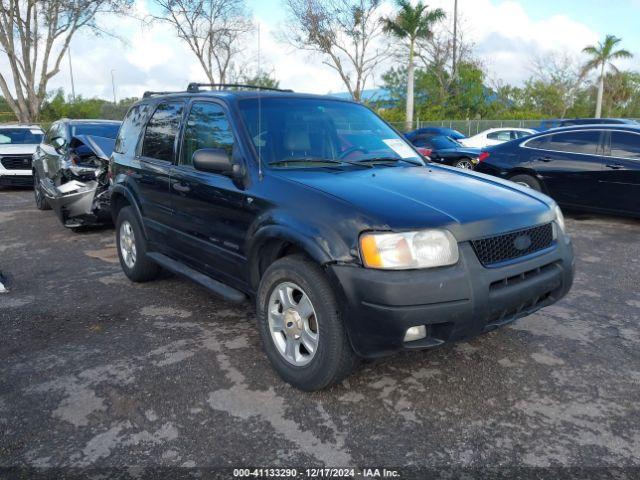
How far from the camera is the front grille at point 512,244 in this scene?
9.10ft

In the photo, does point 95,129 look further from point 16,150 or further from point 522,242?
point 522,242

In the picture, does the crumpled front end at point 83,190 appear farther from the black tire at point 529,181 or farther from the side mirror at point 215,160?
the black tire at point 529,181

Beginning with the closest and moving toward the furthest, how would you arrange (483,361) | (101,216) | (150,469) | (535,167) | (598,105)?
(150,469)
(483,361)
(101,216)
(535,167)
(598,105)

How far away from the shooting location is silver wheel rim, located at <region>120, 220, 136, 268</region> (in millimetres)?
5082

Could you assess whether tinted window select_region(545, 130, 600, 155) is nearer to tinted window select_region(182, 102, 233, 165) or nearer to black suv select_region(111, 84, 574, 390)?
black suv select_region(111, 84, 574, 390)

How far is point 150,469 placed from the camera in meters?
2.39

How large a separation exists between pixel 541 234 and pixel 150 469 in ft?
8.03

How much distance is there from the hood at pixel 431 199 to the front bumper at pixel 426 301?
0.20 m

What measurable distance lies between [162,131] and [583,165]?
6.15 meters

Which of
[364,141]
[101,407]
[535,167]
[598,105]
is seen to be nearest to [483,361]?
[364,141]

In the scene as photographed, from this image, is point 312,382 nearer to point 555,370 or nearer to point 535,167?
point 555,370

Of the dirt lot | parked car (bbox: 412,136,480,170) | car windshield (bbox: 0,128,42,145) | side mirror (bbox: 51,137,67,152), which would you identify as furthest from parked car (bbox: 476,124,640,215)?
car windshield (bbox: 0,128,42,145)

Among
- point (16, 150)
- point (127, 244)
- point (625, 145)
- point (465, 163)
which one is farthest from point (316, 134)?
point (16, 150)

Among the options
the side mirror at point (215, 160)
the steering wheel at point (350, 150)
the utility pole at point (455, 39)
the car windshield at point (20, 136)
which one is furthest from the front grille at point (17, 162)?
the utility pole at point (455, 39)
